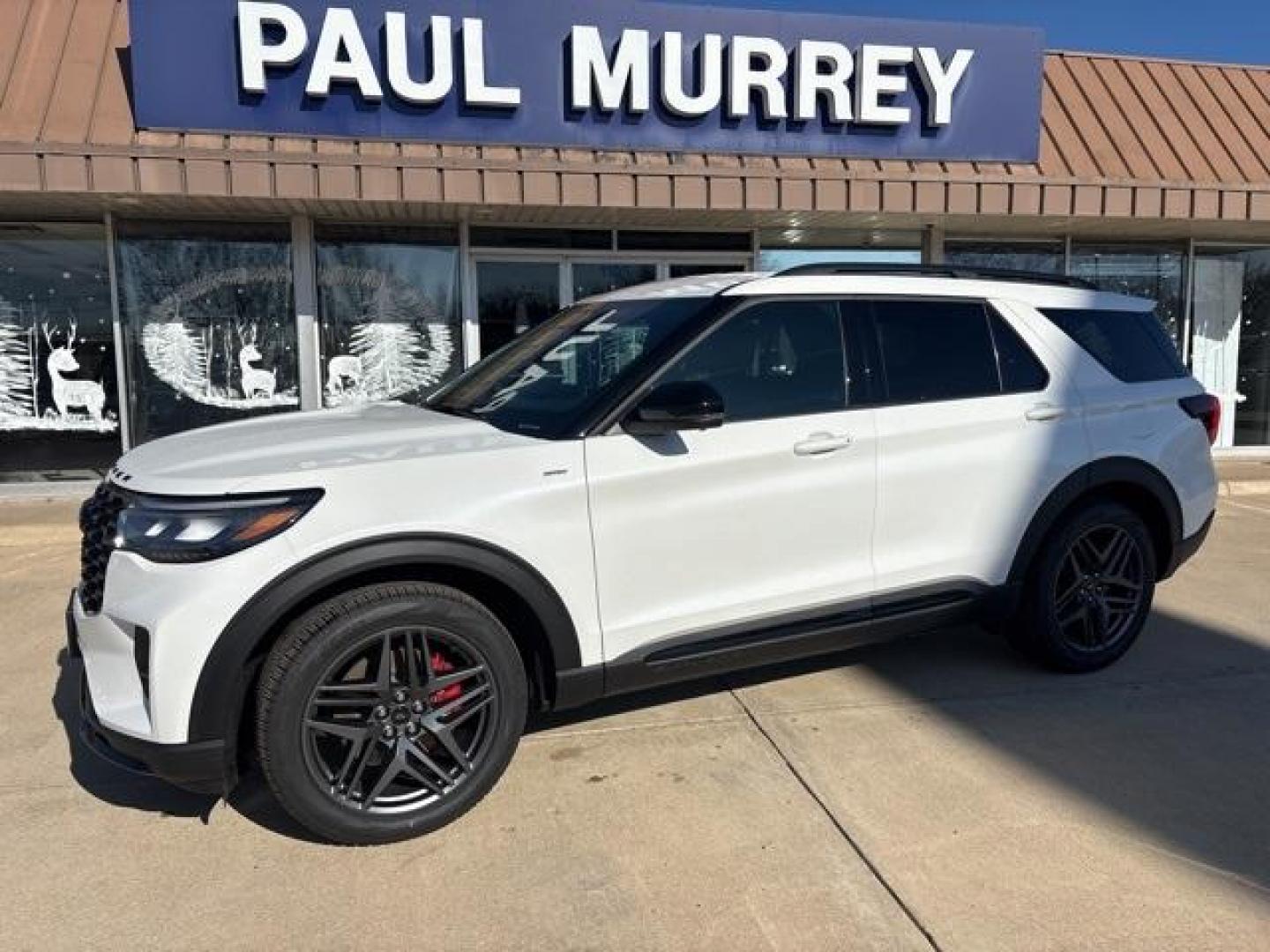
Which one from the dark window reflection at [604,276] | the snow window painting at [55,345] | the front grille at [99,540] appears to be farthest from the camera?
the dark window reflection at [604,276]

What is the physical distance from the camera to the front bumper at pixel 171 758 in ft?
8.77

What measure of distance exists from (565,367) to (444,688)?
1330 mm

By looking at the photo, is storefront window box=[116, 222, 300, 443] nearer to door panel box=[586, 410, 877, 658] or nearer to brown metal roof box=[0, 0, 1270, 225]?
brown metal roof box=[0, 0, 1270, 225]

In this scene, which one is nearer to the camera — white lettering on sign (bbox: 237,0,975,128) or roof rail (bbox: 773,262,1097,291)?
roof rail (bbox: 773,262,1097,291)

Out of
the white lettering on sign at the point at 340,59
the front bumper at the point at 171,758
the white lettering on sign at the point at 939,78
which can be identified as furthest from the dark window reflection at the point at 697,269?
the front bumper at the point at 171,758

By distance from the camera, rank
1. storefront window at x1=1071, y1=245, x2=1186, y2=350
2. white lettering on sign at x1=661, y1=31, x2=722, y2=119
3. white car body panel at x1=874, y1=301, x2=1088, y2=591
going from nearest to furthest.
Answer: white car body panel at x1=874, y1=301, x2=1088, y2=591, white lettering on sign at x1=661, y1=31, x2=722, y2=119, storefront window at x1=1071, y1=245, x2=1186, y2=350

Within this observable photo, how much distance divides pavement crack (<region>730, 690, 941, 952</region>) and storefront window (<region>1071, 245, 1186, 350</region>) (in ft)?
28.8

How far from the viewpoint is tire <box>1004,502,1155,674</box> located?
4.13 meters

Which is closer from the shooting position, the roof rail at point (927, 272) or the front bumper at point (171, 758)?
the front bumper at point (171, 758)

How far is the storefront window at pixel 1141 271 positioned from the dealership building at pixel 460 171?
0.99 ft

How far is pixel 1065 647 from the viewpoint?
13.8 ft

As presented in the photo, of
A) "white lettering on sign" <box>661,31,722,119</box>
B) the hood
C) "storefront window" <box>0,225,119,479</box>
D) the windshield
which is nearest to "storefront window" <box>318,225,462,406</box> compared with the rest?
"storefront window" <box>0,225,119,479</box>

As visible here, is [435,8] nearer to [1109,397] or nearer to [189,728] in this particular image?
[1109,397]

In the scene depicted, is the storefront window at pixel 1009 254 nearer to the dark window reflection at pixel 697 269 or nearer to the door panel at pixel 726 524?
the dark window reflection at pixel 697 269
